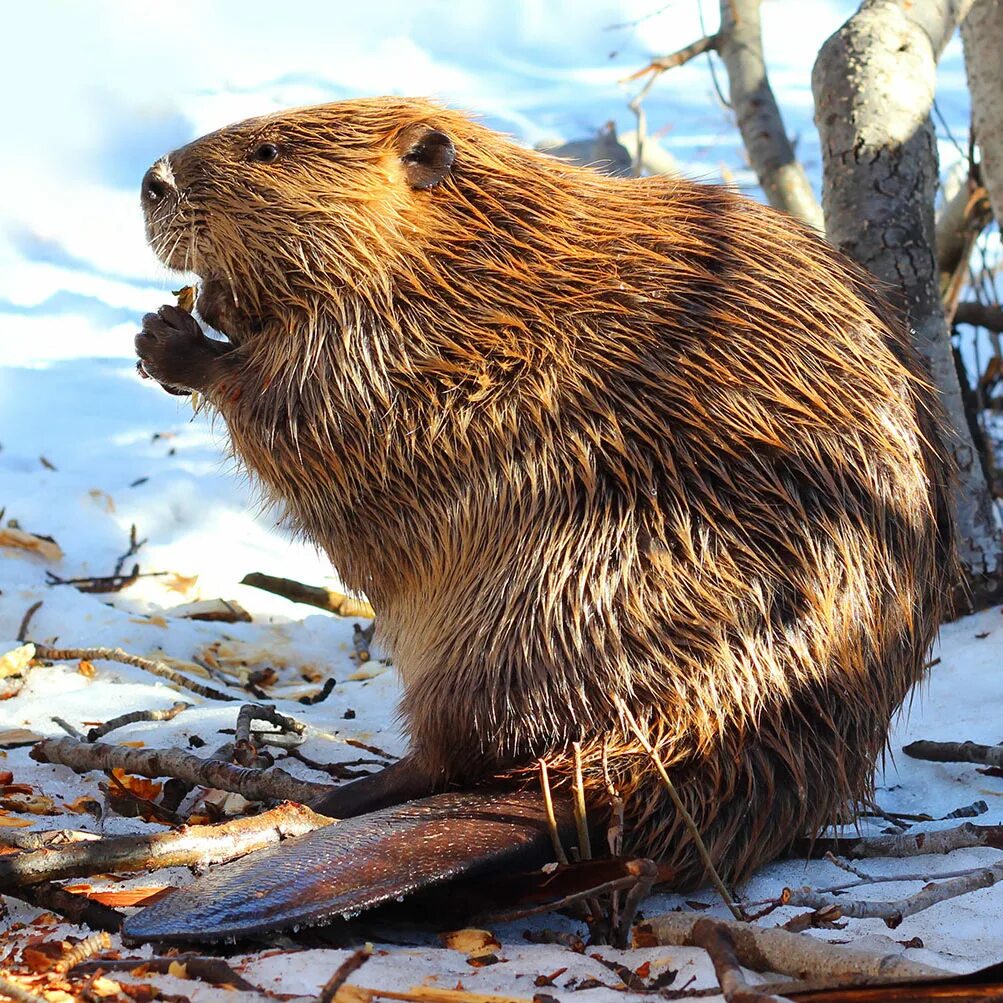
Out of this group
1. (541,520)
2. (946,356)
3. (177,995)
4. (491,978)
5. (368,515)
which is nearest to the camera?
(177,995)

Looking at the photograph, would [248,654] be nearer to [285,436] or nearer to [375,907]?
[285,436]

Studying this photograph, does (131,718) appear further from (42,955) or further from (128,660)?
(42,955)

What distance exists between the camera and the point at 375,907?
1.62 m

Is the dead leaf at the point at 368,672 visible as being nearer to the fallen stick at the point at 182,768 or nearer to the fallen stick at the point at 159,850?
the fallen stick at the point at 182,768

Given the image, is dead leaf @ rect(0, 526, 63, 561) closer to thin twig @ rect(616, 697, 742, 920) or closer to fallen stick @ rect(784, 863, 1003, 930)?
thin twig @ rect(616, 697, 742, 920)

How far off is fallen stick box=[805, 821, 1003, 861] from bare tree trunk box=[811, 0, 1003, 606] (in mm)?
1508

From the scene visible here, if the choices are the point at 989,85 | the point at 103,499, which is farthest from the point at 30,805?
the point at 989,85

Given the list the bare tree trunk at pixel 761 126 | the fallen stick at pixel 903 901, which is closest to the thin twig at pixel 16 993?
the fallen stick at pixel 903 901

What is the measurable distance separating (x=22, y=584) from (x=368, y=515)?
1769 millimetres

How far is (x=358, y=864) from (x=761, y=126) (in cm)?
411

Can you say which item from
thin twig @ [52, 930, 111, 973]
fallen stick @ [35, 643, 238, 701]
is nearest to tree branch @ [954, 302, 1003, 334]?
fallen stick @ [35, 643, 238, 701]

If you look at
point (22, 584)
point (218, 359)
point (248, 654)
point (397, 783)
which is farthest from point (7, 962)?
point (22, 584)

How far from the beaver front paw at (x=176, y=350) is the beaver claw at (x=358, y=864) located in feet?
3.28

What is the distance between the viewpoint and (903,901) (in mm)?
1708
